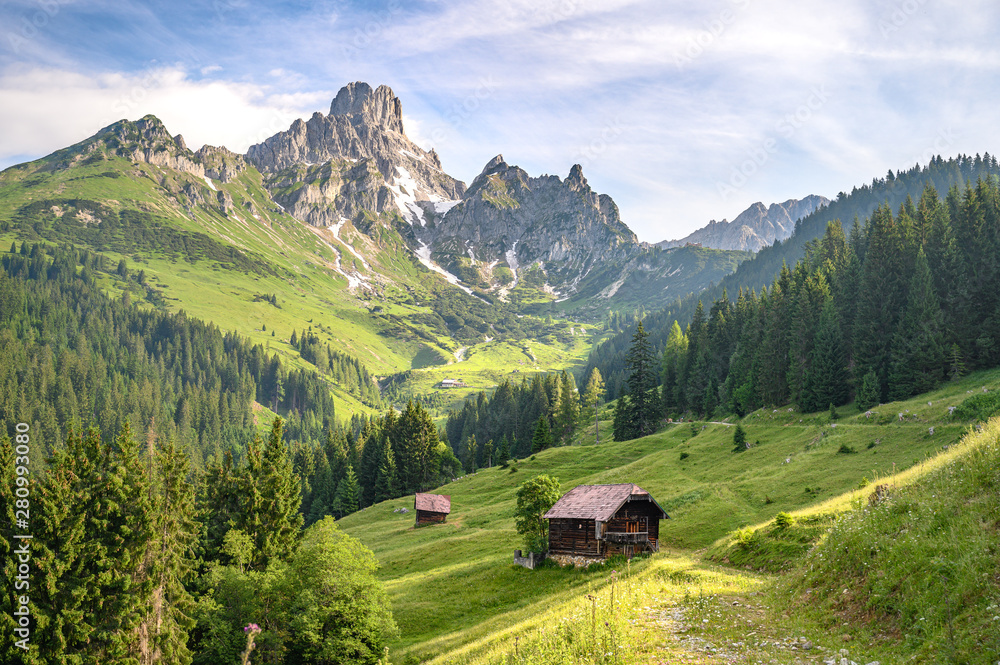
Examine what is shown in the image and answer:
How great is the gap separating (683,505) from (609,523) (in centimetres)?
1220

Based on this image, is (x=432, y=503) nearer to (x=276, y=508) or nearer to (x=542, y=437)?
(x=276, y=508)

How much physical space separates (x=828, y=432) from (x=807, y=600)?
51443 millimetres

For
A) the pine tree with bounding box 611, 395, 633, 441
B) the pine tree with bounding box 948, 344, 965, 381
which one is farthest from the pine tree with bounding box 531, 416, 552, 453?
the pine tree with bounding box 948, 344, 965, 381

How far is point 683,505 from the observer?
56.5m

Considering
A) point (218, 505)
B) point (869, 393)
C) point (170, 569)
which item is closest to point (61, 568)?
point (170, 569)

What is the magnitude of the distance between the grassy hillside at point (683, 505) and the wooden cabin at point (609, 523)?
2.24 metres

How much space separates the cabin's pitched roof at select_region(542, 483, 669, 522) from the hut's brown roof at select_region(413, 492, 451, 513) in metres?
38.0

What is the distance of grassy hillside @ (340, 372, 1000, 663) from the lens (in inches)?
1535

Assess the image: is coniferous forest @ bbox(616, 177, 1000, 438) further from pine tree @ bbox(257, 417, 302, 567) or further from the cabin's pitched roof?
pine tree @ bbox(257, 417, 302, 567)

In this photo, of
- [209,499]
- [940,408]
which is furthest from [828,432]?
[209,499]

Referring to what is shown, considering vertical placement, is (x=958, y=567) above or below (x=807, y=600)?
above

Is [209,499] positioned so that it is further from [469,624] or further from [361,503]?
[361,503]

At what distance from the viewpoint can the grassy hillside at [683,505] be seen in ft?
128

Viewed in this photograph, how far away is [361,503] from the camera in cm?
12544
